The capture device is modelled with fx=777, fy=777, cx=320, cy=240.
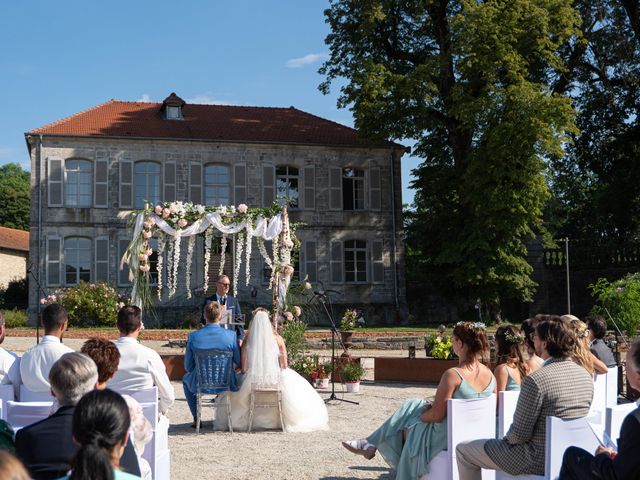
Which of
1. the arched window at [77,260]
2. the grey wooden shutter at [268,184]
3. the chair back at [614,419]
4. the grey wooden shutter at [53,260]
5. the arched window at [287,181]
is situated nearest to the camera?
the chair back at [614,419]

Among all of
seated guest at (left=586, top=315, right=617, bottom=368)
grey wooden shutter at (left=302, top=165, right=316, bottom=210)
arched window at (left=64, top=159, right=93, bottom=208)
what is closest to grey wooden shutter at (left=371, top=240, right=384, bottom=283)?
grey wooden shutter at (left=302, top=165, right=316, bottom=210)

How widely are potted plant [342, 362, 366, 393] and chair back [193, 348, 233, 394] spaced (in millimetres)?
3769

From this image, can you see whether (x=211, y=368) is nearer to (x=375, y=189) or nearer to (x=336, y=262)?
(x=336, y=262)

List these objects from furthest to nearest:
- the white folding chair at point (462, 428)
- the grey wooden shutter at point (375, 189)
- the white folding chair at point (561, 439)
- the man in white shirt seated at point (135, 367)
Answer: the grey wooden shutter at point (375, 189), the man in white shirt seated at point (135, 367), the white folding chair at point (462, 428), the white folding chair at point (561, 439)

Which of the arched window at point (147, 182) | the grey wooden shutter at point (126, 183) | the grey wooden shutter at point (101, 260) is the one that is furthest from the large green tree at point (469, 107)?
the grey wooden shutter at point (101, 260)

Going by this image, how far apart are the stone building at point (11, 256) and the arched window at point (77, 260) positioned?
10.4 meters

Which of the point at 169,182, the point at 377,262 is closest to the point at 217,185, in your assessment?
the point at 169,182

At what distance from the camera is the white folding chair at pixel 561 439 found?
3.86m

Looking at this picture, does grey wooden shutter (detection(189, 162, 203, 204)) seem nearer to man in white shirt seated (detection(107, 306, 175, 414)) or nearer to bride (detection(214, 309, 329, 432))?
bride (detection(214, 309, 329, 432))

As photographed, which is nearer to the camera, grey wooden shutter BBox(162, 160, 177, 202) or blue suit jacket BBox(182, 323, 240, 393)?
blue suit jacket BBox(182, 323, 240, 393)

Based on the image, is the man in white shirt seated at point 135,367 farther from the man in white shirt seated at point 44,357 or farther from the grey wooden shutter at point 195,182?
the grey wooden shutter at point 195,182

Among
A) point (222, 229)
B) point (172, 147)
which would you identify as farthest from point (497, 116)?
point (222, 229)

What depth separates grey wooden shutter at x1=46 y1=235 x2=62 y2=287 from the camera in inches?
1028

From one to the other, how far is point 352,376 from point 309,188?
17.5 metres
